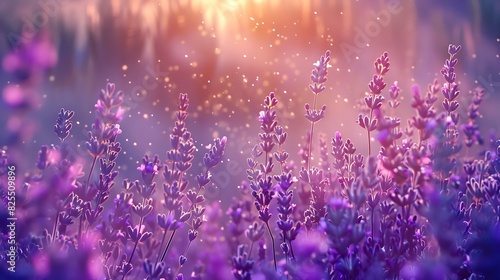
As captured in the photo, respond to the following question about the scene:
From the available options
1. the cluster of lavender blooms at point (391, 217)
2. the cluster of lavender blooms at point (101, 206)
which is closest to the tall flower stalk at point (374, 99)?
the cluster of lavender blooms at point (391, 217)

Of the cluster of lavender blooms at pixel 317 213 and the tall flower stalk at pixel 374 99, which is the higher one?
the tall flower stalk at pixel 374 99

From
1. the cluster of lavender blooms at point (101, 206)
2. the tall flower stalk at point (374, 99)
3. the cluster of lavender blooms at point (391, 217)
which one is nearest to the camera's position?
the cluster of lavender blooms at point (391, 217)

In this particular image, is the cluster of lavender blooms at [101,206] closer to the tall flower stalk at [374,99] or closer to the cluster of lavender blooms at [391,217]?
the cluster of lavender blooms at [391,217]

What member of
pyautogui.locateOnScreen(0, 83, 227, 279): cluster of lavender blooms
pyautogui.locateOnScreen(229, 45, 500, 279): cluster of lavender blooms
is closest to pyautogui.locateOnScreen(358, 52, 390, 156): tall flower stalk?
pyautogui.locateOnScreen(229, 45, 500, 279): cluster of lavender blooms

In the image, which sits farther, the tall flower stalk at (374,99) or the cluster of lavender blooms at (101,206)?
the tall flower stalk at (374,99)

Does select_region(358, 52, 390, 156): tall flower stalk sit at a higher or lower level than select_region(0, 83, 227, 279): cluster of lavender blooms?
higher

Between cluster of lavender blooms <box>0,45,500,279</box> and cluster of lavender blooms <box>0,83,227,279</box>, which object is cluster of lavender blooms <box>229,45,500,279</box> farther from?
cluster of lavender blooms <box>0,83,227,279</box>

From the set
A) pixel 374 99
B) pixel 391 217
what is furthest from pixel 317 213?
pixel 374 99

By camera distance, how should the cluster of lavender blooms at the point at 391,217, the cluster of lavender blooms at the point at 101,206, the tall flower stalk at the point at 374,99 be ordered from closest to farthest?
the cluster of lavender blooms at the point at 391,217 < the cluster of lavender blooms at the point at 101,206 < the tall flower stalk at the point at 374,99

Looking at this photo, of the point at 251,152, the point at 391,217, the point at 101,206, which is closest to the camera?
the point at 391,217

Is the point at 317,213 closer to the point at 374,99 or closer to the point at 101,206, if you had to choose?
the point at 374,99

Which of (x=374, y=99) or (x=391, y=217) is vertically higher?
(x=374, y=99)
